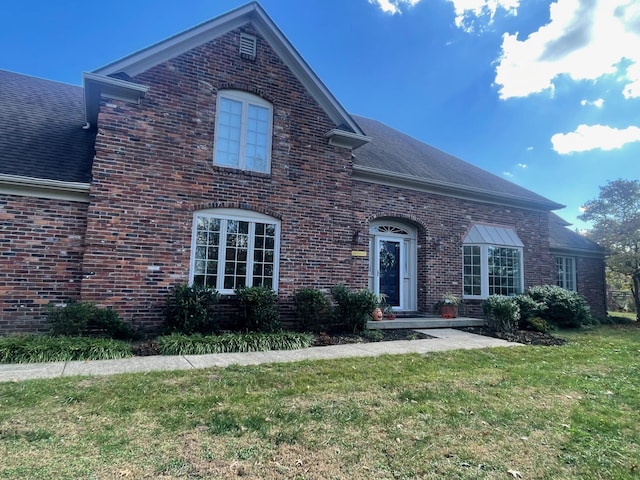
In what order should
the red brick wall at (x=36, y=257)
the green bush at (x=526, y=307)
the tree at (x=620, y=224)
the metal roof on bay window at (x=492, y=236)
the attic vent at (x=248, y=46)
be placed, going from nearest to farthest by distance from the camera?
the red brick wall at (x=36, y=257), the attic vent at (x=248, y=46), the green bush at (x=526, y=307), the metal roof on bay window at (x=492, y=236), the tree at (x=620, y=224)

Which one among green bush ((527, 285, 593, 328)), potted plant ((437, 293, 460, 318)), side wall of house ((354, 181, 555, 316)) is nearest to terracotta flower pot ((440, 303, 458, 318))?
potted plant ((437, 293, 460, 318))

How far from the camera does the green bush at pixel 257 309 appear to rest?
8457 mm

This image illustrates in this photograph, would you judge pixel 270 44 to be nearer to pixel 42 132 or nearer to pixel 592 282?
pixel 42 132

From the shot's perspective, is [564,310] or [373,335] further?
[564,310]

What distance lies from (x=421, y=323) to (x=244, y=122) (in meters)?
7.17

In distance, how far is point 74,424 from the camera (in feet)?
11.6

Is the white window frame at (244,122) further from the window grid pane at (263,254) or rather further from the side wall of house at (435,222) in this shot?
the side wall of house at (435,222)

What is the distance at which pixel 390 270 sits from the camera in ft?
40.9

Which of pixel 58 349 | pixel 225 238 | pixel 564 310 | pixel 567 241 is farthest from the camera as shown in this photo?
pixel 567 241

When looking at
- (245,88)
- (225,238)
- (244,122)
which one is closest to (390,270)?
(225,238)

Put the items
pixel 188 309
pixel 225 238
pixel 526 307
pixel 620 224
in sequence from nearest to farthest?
1. pixel 188 309
2. pixel 225 238
3. pixel 526 307
4. pixel 620 224

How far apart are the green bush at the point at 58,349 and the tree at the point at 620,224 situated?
18.8 m

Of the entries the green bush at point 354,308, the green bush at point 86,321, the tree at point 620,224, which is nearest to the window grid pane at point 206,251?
the green bush at point 86,321

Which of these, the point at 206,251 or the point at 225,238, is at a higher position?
the point at 225,238
